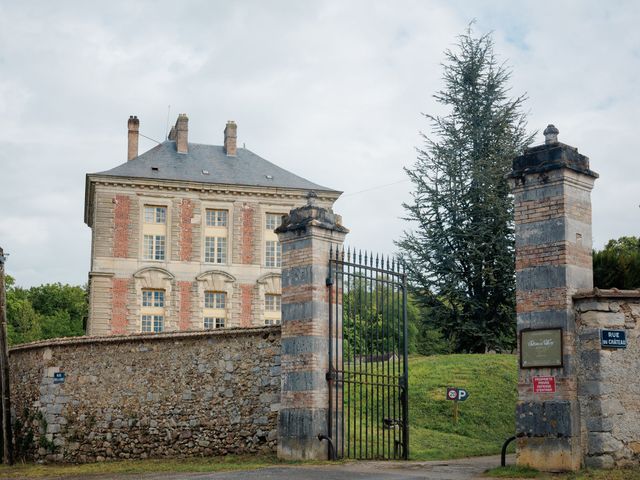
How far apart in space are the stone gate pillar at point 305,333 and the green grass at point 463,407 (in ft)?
7.91

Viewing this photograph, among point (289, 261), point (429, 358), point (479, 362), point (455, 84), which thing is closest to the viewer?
point (289, 261)

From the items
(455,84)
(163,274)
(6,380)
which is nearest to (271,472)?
(6,380)

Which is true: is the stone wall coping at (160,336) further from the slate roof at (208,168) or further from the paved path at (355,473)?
the slate roof at (208,168)

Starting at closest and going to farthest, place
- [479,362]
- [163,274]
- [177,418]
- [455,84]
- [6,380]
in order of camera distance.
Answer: [177,418]
[6,380]
[479,362]
[455,84]
[163,274]

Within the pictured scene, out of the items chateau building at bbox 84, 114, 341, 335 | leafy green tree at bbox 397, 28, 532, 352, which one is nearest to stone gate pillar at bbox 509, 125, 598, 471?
leafy green tree at bbox 397, 28, 532, 352

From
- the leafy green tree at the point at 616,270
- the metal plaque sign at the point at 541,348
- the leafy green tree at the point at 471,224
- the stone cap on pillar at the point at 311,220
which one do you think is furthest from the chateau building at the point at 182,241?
the metal plaque sign at the point at 541,348

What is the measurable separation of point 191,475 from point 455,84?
22618 millimetres

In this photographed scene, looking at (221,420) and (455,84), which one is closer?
Result: (221,420)

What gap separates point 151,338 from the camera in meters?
15.3

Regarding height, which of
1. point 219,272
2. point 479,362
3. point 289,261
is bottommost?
point 479,362

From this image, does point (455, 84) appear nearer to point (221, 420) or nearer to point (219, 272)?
point (219, 272)

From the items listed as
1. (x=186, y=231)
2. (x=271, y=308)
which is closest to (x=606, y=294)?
(x=271, y=308)

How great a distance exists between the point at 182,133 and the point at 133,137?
2.33m

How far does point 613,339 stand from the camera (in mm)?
10766
